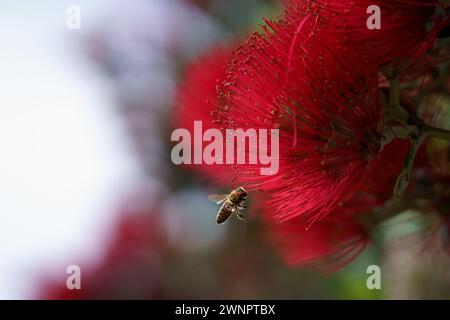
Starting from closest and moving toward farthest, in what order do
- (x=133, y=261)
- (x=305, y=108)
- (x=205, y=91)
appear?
(x=305, y=108) < (x=205, y=91) < (x=133, y=261)

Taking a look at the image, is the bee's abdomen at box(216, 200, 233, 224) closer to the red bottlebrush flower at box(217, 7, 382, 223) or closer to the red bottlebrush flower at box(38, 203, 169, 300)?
the red bottlebrush flower at box(217, 7, 382, 223)

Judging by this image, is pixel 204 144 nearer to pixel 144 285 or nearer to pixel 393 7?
pixel 393 7

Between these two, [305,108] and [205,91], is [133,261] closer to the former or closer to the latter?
[205,91]

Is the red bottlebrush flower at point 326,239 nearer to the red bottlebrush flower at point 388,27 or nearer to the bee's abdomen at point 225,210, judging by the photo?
the bee's abdomen at point 225,210

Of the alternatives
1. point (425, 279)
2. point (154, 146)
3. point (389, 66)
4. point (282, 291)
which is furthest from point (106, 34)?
point (389, 66)

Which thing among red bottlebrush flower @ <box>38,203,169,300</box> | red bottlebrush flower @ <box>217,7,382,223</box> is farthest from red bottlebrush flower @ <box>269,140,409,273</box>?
red bottlebrush flower @ <box>38,203,169,300</box>

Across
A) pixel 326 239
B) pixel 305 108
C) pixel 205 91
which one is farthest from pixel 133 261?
pixel 305 108

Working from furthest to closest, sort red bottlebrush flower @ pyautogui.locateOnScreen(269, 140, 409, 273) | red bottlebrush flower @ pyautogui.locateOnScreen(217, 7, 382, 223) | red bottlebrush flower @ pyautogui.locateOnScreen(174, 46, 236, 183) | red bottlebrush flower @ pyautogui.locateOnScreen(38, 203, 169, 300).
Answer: red bottlebrush flower @ pyautogui.locateOnScreen(38, 203, 169, 300) → red bottlebrush flower @ pyautogui.locateOnScreen(269, 140, 409, 273) → red bottlebrush flower @ pyautogui.locateOnScreen(174, 46, 236, 183) → red bottlebrush flower @ pyautogui.locateOnScreen(217, 7, 382, 223)
